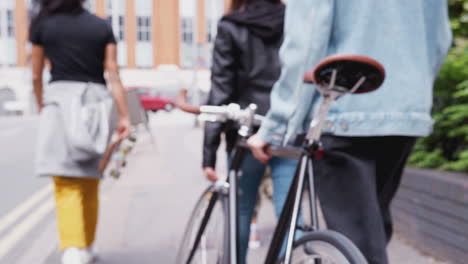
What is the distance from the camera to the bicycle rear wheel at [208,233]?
234 cm

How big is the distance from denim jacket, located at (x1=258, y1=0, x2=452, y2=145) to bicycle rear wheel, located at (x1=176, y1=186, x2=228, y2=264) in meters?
0.71

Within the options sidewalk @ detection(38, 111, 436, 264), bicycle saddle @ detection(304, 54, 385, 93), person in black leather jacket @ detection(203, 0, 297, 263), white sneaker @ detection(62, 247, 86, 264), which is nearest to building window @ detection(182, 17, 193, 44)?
sidewalk @ detection(38, 111, 436, 264)

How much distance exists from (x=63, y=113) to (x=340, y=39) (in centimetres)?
216

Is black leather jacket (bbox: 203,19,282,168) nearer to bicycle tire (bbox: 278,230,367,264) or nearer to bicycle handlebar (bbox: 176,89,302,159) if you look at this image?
bicycle handlebar (bbox: 176,89,302,159)

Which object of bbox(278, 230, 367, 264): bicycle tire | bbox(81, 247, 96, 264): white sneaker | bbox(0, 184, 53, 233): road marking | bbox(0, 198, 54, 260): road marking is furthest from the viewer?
bbox(0, 184, 53, 233): road marking

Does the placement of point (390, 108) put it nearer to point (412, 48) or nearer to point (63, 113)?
point (412, 48)

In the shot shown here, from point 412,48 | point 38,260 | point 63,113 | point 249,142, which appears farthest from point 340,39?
point 38,260

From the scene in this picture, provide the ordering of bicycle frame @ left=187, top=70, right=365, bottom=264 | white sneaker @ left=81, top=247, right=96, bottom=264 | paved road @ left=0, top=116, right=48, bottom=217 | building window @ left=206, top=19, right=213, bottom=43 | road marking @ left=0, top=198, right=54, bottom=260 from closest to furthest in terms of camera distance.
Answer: bicycle frame @ left=187, top=70, right=365, bottom=264, white sneaker @ left=81, top=247, right=96, bottom=264, road marking @ left=0, top=198, right=54, bottom=260, paved road @ left=0, top=116, right=48, bottom=217, building window @ left=206, top=19, right=213, bottom=43

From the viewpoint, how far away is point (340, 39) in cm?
180

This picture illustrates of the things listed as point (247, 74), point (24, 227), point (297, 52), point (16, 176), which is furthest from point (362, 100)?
point (16, 176)

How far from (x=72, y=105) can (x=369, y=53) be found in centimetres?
217

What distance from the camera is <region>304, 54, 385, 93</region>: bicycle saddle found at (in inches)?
61.4

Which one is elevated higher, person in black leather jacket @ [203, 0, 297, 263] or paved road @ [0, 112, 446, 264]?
person in black leather jacket @ [203, 0, 297, 263]

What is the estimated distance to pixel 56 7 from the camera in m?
3.42
